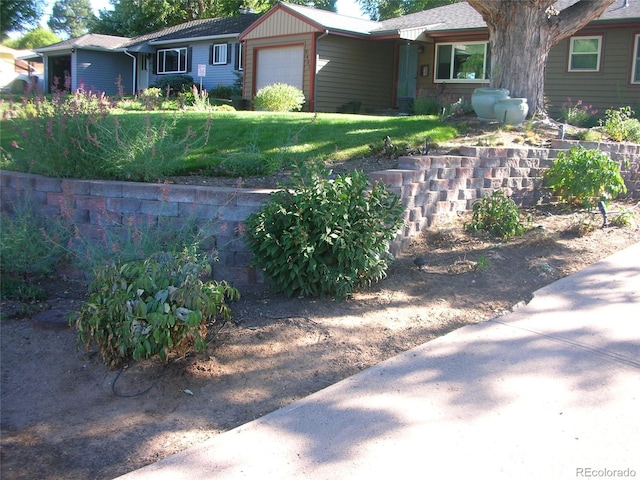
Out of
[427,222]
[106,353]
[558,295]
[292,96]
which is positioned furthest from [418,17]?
[106,353]

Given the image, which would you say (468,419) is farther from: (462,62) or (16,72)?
(16,72)

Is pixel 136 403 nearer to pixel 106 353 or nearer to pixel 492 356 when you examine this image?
pixel 106 353

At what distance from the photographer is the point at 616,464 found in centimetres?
314

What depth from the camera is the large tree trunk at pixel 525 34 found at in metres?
10.3

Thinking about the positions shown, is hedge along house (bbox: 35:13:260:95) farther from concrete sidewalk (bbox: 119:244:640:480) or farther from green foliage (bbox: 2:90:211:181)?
concrete sidewalk (bbox: 119:244:640:480)

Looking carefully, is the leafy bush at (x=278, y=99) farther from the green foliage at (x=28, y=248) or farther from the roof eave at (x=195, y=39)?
the green foliage at (x=28, y=248)

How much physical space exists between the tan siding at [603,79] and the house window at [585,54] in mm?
132

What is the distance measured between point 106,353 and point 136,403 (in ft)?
1.70

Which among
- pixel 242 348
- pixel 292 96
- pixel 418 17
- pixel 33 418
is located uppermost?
pixel 418 17

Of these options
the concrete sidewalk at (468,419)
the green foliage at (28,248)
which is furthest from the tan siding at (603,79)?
the green foliage at (28,248)

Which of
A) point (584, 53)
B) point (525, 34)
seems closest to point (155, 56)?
point (584, 53)

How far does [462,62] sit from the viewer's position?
770 inches

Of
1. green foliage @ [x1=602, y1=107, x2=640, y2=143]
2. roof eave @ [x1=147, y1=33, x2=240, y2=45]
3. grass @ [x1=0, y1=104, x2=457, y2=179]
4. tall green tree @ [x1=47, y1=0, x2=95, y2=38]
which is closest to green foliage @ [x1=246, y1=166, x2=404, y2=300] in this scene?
grass @ [x1=0, y1=104, x2=457, y2=179]

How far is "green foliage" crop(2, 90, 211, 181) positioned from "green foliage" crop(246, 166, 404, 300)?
2061 millimetres
